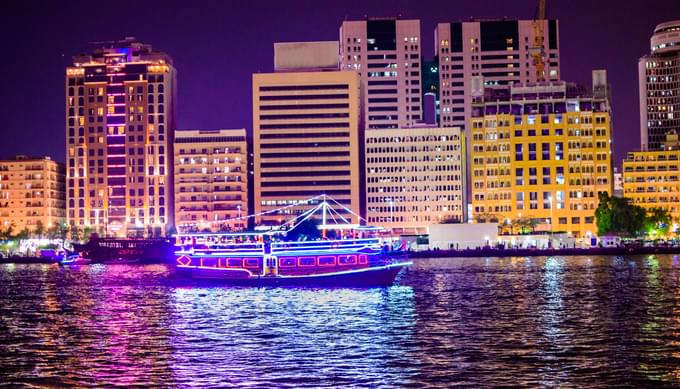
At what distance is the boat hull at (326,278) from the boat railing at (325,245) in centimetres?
252

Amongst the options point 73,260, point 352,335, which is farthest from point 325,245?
point 73,260

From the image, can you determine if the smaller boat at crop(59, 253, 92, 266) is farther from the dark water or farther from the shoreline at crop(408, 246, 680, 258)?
the dark water

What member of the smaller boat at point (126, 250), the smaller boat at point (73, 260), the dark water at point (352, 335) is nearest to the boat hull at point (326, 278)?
the dark water at point (352, 335)

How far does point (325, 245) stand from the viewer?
97.8 metres

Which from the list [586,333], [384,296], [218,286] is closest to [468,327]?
[586,333]

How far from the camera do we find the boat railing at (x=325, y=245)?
3777 inches

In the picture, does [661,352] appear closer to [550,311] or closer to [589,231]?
[550,311]

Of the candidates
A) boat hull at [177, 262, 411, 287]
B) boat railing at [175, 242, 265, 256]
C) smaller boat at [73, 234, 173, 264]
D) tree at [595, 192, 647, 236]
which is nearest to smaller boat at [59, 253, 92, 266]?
smaller boat at [73, 234, 173, 264]

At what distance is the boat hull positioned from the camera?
95.9 meters

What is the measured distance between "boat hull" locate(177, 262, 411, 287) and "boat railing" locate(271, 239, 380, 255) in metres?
2.52

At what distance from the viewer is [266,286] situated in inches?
3898

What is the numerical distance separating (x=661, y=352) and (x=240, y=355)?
72.1ft

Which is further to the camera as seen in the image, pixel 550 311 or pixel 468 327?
pixel 550 311

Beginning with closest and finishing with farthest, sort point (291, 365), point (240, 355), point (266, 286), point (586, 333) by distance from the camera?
1. point (291, 365)
2. point (240, 355)
3. point (586, 333)
4. point (266, 286)
